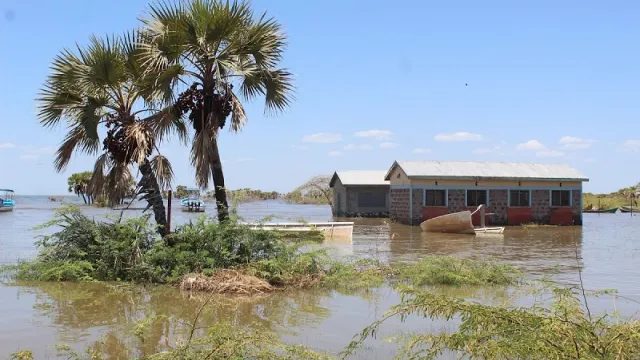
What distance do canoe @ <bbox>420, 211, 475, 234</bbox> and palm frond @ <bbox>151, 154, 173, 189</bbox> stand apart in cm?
1734

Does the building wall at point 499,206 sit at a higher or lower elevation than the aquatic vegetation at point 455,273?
higher

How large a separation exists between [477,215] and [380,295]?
2238 cm

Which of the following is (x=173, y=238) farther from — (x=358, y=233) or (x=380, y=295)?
(x=358, y=233)

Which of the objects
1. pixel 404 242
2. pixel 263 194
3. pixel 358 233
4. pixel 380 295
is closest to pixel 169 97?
pixel 380 295

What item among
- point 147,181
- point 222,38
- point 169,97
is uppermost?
point 222,38

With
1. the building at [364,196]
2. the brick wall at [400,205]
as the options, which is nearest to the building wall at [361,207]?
the building at [364,196]

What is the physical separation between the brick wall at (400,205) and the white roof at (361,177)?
487 centimetres

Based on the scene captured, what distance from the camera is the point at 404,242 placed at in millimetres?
22656

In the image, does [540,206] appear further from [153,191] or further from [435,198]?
[153,191]

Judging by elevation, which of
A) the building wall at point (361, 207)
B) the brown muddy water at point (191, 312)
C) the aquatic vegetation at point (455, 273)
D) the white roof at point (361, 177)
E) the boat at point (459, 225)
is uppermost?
the white roof at point (361, 177)

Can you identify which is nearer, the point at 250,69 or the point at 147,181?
the point at 250,69

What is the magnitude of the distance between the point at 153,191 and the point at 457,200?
75.3 feet

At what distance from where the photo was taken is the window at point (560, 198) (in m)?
33.6

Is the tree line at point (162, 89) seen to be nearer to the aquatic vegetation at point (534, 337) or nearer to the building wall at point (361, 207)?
the aquatic vegetation at point (534, 337)
